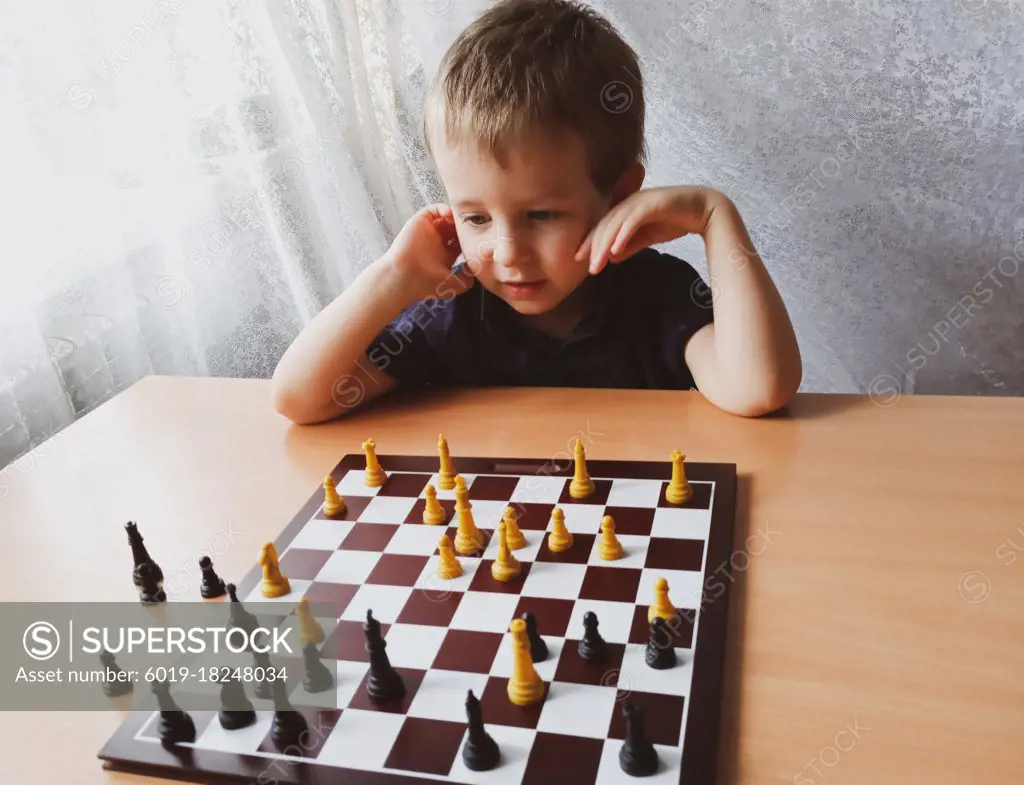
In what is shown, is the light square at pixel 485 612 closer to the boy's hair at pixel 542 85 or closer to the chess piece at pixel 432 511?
the chess piece at pixel 432 511

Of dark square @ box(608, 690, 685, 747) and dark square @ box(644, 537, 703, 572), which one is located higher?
dark square @ box(608, 690, 685, 747)

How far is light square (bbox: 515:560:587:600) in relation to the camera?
860mm

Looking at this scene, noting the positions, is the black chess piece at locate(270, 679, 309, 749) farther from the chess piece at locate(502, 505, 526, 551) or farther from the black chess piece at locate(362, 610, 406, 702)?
the chess piece at locate(502, 505, 526, 551)

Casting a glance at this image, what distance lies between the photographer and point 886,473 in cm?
102

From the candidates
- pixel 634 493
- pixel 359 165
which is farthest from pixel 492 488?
pixel 359 165

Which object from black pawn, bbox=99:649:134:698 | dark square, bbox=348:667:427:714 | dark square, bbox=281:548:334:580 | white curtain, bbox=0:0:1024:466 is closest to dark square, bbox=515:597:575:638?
dark square, bbox=348:667:427:714

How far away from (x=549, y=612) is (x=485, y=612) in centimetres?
6

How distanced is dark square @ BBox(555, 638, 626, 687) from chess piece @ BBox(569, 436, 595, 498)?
0.26 meters

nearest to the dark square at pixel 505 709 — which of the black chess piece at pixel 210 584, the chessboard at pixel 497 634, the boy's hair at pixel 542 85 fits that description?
the chessboard at pixel 497 634

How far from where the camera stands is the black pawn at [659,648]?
75 cm

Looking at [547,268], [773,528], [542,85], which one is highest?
[542,85]

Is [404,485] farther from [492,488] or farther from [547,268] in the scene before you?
[547,268]

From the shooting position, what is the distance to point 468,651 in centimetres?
79

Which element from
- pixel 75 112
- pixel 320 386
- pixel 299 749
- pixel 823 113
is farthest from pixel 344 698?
pixel 823 113
